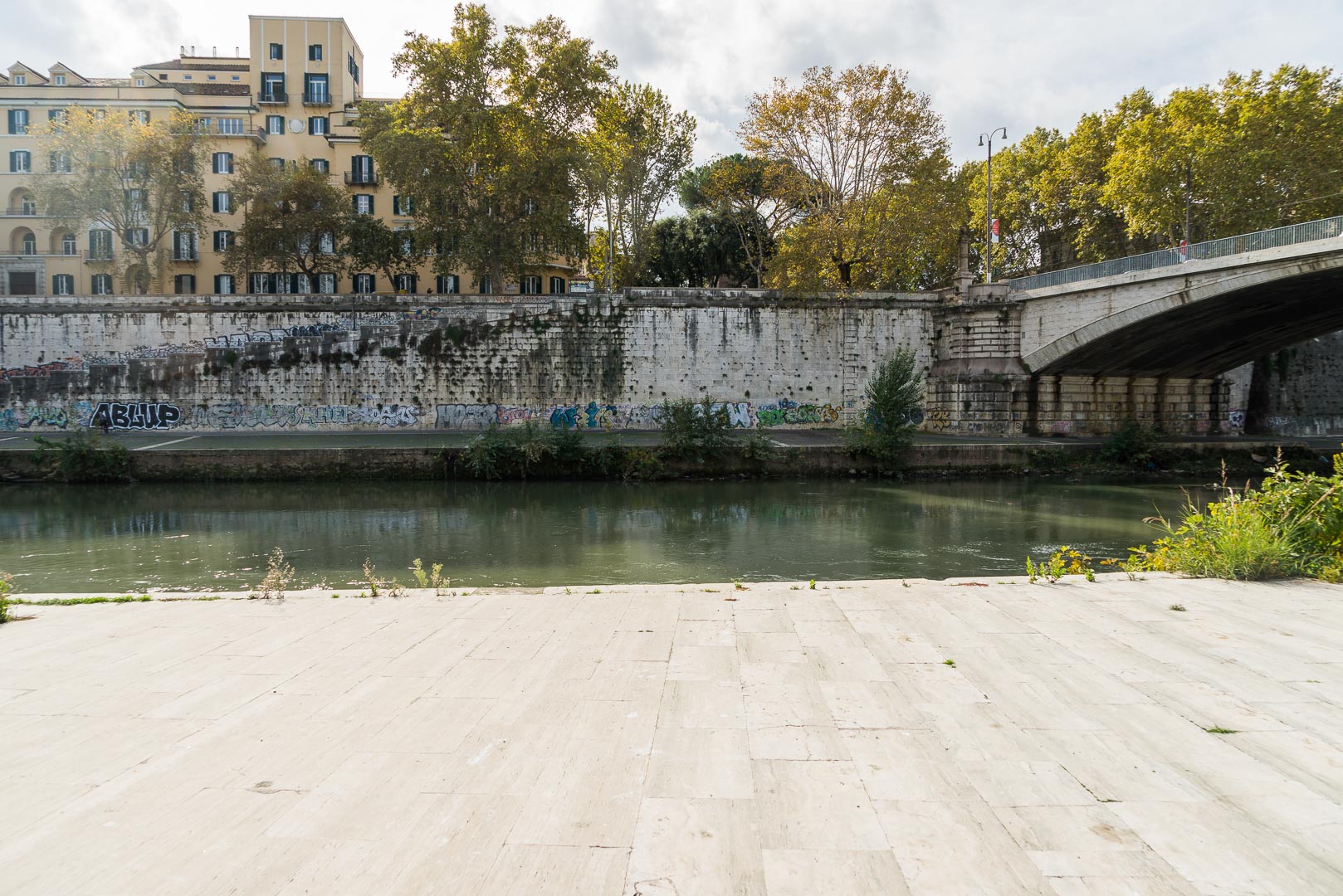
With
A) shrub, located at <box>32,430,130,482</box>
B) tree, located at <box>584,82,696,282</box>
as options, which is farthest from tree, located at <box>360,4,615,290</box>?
shrub, located at <box>32,430,130,482</box>

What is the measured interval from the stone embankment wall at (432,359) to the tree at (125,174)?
15.9ft

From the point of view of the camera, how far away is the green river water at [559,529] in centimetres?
1020

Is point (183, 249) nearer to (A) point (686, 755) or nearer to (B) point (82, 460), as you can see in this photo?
(B) point (82, 460)

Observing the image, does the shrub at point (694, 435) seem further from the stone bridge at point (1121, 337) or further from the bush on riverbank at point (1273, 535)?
the bush on riverbank at point (1273, 535)

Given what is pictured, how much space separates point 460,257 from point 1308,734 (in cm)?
2697

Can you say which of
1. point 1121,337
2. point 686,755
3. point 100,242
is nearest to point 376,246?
point 100,242

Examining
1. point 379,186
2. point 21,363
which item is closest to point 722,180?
point 379,186

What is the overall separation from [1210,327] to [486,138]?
956 inches

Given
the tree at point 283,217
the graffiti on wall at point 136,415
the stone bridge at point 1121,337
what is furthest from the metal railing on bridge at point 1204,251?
Result: the graffiti on wall at point 136,415

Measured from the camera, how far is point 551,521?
14.6 m

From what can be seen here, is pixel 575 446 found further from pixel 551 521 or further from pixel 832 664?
pixel 832 664

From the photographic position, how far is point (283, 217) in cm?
2869

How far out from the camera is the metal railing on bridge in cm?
1786

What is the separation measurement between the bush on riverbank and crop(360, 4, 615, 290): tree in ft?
76.2
